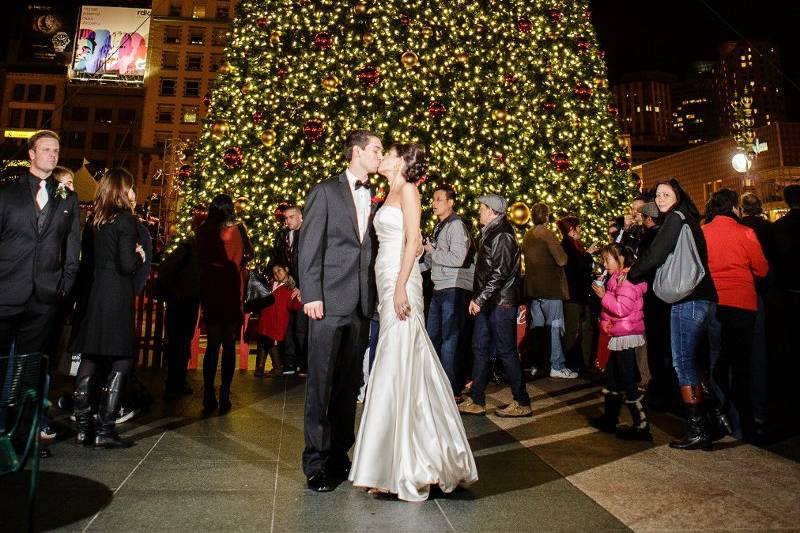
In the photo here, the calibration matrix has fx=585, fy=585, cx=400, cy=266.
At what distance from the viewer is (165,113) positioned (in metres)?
63.2

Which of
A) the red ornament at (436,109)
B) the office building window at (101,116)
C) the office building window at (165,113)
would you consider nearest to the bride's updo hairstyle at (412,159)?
the red ornament at (436,109)

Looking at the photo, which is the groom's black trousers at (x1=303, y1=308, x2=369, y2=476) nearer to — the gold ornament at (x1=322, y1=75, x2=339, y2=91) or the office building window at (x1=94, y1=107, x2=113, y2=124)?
the gold ornament at (x1=322, y1=75, x2=339, y2=91)

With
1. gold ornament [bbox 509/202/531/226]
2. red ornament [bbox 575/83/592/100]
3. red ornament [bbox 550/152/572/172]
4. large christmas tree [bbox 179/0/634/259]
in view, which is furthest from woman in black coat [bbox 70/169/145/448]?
red ornament [bbox 575/83/592/100]

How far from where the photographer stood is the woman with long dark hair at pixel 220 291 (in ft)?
18.9

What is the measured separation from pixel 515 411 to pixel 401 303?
8.71ft

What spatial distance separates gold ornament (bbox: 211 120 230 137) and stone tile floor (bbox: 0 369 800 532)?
9.16 meters

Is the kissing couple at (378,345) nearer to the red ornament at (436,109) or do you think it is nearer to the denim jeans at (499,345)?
the denim jeans at (499,345)

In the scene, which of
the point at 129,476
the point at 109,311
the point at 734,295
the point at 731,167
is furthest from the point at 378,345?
the point at 731,167

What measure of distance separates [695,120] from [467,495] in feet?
698


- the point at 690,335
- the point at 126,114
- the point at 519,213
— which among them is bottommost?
the point at 690,335

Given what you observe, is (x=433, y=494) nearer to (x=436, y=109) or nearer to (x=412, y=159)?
(x=412, y=159)

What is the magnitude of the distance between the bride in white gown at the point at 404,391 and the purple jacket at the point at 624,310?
2203 millimetres

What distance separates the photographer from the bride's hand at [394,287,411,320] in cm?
359

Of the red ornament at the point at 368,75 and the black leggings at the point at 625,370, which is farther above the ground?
the red ornament at the point at 368,75
